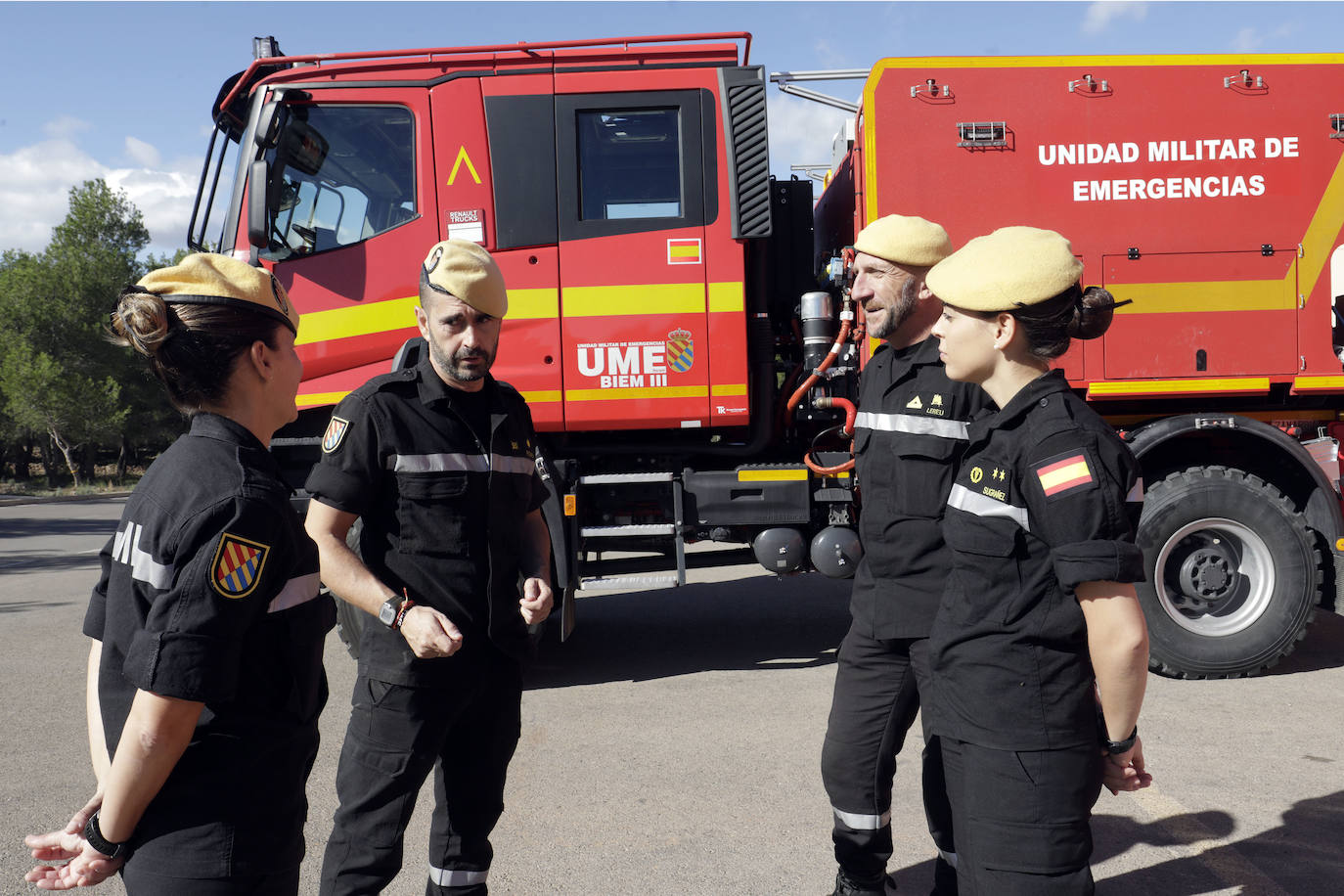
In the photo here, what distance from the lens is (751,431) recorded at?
16.9 feet

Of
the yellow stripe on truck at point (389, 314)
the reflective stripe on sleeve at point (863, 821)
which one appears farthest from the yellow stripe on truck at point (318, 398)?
the reflective stripe on sleeve at point (863, 821)

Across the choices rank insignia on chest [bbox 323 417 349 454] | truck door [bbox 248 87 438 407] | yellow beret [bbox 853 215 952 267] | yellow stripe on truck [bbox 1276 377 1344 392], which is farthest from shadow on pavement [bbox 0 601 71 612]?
yellow stripe on truck [bbox 1276 377 1344 392]

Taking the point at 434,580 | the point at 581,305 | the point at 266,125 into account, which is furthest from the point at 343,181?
the point at 434,580

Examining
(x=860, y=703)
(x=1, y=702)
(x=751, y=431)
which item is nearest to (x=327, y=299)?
(x=751, y=431)

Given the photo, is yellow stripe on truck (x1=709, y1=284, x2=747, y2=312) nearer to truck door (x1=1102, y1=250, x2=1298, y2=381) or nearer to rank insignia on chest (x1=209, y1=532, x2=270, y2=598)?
truck door (x1=1102, y1=250, x2=1298, y2=381)

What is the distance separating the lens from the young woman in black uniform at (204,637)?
1.32 metres

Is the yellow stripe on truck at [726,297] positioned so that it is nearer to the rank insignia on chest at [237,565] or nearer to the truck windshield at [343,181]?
the truck windshield at [343,181]

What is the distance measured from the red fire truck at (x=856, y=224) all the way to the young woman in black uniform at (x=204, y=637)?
3218 millimetres

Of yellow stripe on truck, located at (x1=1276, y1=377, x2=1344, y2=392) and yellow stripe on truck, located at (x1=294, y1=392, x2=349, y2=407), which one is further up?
yellow stripe on truck, located at (x1=294, y1=392, x2=349, y2=407)

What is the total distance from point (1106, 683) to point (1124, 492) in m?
0.33

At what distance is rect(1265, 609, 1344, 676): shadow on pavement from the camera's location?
514 cm

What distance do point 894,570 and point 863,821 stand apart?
0.69m

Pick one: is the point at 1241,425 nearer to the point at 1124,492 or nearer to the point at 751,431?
the point at 751,431

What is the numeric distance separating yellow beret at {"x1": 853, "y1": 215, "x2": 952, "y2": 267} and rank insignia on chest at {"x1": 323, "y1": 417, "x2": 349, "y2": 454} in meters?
1.50
